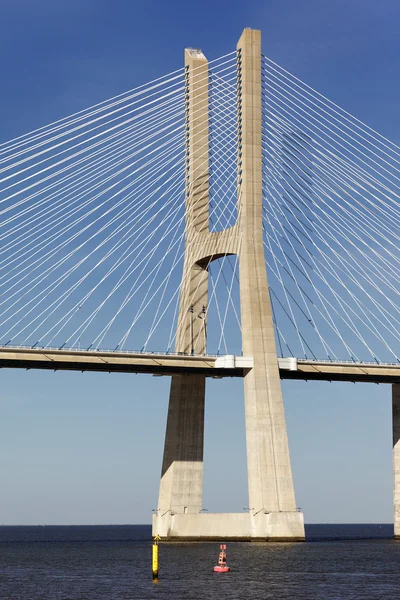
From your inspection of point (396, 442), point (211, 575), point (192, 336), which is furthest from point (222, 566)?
point (396, 442)

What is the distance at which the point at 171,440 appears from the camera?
87188mm

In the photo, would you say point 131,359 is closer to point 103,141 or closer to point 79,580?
point 103,141

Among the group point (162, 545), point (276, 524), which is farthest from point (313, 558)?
point (162, 545)

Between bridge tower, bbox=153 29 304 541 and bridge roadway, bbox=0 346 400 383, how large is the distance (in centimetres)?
200

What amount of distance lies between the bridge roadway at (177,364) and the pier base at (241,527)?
9.65 meters

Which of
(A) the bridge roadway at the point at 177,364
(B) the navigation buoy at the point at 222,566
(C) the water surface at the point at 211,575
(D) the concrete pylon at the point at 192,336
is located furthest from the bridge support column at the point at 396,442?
(B) the navigation buoy at the point at 222,566

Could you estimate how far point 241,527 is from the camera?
7869 cm

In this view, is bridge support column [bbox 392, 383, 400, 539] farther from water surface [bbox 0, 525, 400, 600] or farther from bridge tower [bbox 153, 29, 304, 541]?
bridge tower [bbox 153, 29, 304, 541]

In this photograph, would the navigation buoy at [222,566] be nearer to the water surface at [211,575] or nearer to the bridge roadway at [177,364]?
the water surface at [211,575]

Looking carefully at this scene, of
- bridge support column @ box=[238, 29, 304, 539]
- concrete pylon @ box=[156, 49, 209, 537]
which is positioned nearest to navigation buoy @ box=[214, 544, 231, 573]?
bridge support column @ box=[238, 29, 304, 539]

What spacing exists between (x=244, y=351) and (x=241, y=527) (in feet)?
37.6

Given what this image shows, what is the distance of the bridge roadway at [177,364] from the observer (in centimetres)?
7675

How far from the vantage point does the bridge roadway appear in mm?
76750

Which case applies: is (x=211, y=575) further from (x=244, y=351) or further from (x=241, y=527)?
(x=244, y=351)
